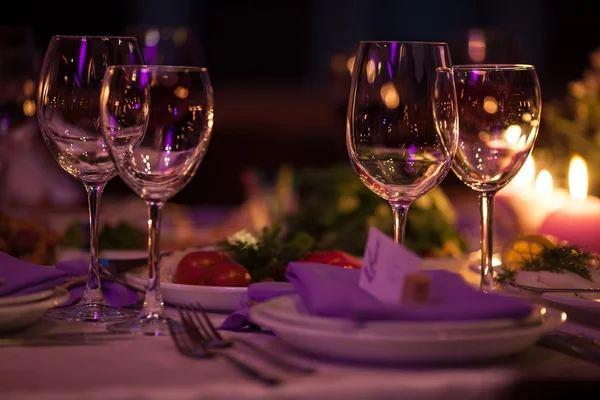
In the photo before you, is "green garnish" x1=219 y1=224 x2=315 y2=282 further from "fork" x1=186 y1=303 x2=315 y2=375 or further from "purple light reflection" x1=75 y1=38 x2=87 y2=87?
"purple light reflection" x1=75 y1=38 x2=87 y2=87

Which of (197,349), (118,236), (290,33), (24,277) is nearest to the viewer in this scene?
(197,349)

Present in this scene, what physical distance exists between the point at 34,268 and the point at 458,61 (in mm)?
1998

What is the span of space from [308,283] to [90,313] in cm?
34

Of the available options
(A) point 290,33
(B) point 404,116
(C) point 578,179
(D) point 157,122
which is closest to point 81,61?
(D) point 157,122

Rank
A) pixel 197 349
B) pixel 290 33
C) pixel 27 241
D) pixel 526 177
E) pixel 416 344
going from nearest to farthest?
1. pixel 416 344
2. pixel 197 349
3. pixel 27 241
4. pixel 526 177
5. pixel 290 33

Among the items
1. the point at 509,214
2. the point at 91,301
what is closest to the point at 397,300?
the point at 91,301

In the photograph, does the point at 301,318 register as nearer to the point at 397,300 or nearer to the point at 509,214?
the point at 397,300

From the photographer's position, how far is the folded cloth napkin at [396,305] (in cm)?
85

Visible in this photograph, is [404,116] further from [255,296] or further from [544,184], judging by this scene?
[544,184]

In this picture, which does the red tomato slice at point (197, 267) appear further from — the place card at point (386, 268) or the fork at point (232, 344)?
the place card at point (386, 268)

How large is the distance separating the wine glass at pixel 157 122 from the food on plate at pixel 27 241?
61 centimetres

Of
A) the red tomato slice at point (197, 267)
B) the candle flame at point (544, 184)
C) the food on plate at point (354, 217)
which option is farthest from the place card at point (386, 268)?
the candle flame at point (544, 184)

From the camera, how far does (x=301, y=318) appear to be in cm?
87

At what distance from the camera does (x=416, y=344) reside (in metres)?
0.82
